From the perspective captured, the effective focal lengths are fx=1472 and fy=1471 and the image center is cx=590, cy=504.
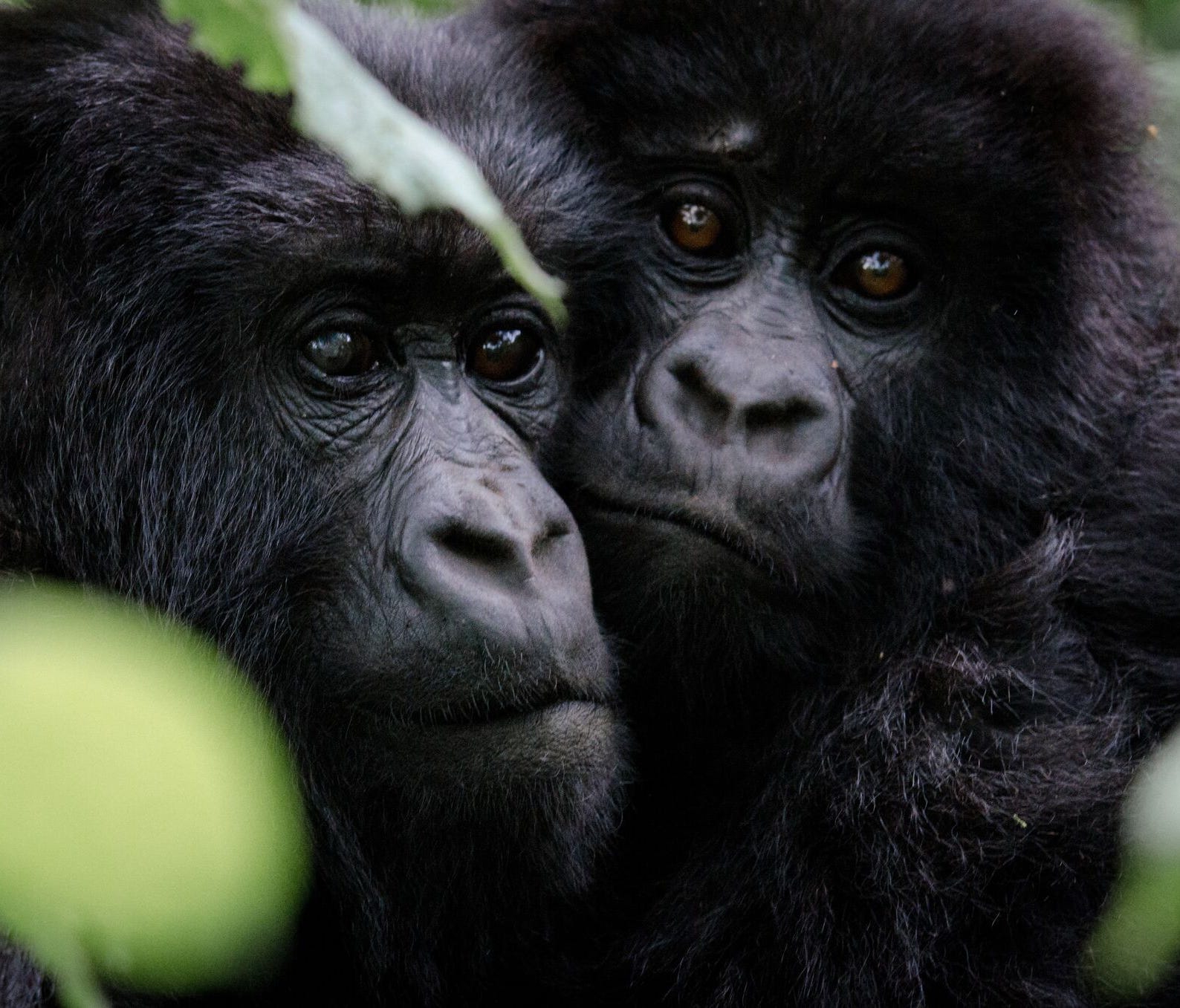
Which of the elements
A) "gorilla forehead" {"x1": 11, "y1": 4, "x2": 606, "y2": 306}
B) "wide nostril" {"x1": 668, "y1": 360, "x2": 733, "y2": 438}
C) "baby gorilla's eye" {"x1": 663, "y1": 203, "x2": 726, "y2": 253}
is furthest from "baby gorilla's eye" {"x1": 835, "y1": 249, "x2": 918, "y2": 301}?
"gorilla forehead" {"x1": 11, "y1": 4, "x2": 606, "y2": 306}

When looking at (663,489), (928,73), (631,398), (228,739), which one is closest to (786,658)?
(663,489)

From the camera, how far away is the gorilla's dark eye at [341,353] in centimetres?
287

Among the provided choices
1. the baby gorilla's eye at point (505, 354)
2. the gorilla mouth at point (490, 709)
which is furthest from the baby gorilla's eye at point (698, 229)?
the gorilla mouth at point (490, 709)

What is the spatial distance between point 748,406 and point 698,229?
59 centimetres

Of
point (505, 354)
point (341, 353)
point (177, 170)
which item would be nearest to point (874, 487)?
point (505, 354)

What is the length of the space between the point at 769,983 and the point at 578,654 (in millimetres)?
820

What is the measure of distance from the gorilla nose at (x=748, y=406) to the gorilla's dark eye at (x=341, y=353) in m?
0.64

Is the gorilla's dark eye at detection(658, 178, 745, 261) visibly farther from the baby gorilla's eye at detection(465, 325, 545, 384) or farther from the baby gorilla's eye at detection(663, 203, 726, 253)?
the baby gorilla's eye at detection(465, 325, 545, 384)

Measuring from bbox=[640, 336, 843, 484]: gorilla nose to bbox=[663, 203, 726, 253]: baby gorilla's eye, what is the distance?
32 cm

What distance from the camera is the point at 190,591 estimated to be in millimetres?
2781

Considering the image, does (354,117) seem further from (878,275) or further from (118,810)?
(878,275)

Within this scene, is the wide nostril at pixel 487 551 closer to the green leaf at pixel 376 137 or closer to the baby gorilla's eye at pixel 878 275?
the baby gorilla's eye at pixel 878 275

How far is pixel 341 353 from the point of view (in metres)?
2.90

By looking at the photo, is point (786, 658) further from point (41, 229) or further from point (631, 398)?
point (41, 229)
